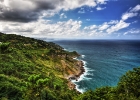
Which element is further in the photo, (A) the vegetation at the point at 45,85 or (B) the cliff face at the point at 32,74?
(B) the cliff face at the point at 32,74

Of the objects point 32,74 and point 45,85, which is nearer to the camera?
point 45,85

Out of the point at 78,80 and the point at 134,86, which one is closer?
the point at 134,86

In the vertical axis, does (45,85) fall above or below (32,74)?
above

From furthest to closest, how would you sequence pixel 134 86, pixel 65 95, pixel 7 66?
pixel 7 66 → pixel 65 95 → pixel 134 86

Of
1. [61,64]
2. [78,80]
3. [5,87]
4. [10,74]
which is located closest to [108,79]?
[78,80]

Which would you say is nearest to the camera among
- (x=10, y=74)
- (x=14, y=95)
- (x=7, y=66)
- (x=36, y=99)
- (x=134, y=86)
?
(x=134, y=86)

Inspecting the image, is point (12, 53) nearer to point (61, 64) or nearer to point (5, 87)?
point (61, 64)

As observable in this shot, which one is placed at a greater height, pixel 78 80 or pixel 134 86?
pixel 134 86

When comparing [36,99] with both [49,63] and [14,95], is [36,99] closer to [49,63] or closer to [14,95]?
[14,95]

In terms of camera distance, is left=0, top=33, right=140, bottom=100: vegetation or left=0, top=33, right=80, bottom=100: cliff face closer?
left=0, top=33, right=140, bottom=100: vegetation

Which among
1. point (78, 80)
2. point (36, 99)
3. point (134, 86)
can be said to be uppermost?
point (134, 86)
